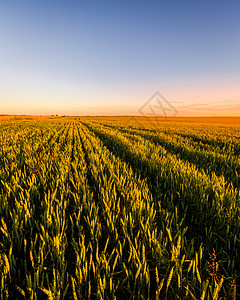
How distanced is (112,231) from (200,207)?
166 cm

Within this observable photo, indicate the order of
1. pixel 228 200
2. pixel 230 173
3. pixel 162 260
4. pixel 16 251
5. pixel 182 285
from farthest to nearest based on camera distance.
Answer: pixel 230 173 < pixel 228 200 < pixel 16 251 < pixel 162 260 < pixel 182 285

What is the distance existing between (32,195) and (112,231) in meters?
1.65

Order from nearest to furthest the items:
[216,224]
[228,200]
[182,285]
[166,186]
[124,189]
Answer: [182,285]
[216,224]
[228,200]
[124,189]
[166,186]

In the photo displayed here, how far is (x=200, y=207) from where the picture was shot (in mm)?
2715

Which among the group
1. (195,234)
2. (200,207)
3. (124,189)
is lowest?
(195,234)

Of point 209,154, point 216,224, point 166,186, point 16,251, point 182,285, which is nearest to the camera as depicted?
point 182,285

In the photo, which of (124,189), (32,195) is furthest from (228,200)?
(32,195)

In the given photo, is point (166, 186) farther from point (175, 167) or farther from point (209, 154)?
point (209, 154)

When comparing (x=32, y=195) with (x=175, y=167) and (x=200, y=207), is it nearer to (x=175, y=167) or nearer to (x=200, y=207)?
(x=200, y=207)

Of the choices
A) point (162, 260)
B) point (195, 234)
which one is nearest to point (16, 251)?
point (162, 260)

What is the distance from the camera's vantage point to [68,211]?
2.64 metres

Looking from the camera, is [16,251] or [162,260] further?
[16,251]

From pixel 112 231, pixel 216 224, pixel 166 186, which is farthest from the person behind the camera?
pixel 166 186

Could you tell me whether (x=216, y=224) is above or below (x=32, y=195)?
below
